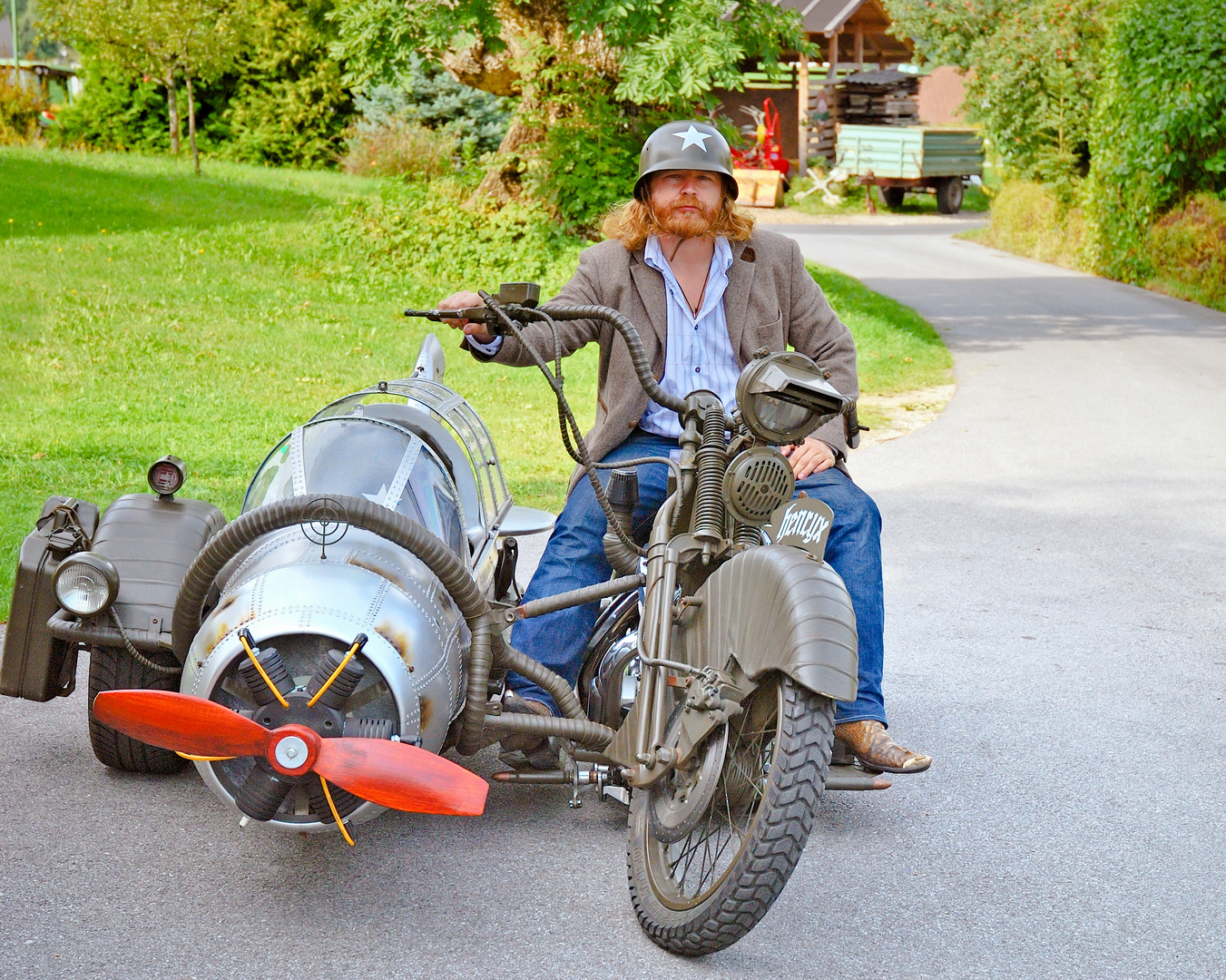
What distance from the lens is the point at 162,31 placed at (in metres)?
23.5

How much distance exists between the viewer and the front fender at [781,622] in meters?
2.84

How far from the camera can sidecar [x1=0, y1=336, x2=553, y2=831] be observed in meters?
3.16

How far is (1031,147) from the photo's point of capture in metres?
23.2

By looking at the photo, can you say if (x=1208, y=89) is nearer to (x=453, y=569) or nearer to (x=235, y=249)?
(x=235, y=249)

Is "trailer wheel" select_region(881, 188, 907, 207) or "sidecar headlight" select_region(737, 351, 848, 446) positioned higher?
"trailer wheel" select_region(881, 188, 907, 207)

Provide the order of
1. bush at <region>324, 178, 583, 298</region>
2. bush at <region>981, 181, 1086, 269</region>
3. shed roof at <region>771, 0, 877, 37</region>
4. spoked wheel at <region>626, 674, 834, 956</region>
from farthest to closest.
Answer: shed roof at <region>771, 0, 877, 37</region>, bush at <region>981, 181, 1086, 269</region>, bush at <region>324, 178, 583, 298</region>, spoked wheel at <region>626, 674, 834, 956</region>

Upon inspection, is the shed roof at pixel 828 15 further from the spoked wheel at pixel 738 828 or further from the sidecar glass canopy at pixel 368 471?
the spoked wheel at pixel 738 828

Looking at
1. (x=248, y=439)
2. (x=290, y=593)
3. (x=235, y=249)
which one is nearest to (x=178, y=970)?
(x=290, y=593)

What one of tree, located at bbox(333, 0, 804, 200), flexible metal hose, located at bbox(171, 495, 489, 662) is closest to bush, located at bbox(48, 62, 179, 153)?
tree, located at bbox(333, 0, 804, 200)

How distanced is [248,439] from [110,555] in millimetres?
4807

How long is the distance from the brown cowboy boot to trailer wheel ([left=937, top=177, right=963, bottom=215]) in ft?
95.2

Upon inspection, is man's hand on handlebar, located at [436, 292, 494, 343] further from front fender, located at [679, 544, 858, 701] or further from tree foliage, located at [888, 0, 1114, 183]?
tree foliage, located at [888, 0, 1114, 183]

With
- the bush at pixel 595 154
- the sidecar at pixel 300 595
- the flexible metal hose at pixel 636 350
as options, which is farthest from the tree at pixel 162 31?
the flexible metal hose at pixel 636 350

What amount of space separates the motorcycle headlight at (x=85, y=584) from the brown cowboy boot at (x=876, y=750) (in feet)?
6.64
